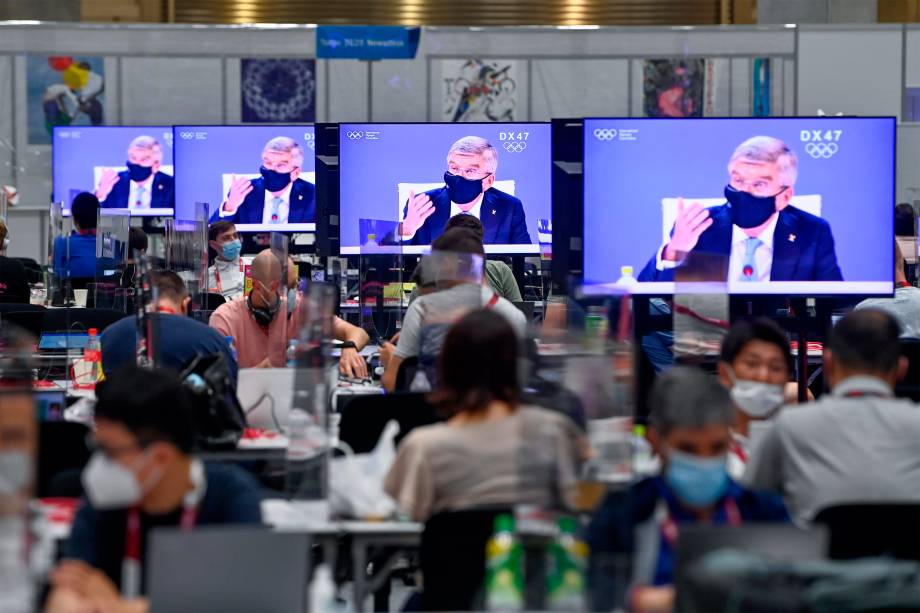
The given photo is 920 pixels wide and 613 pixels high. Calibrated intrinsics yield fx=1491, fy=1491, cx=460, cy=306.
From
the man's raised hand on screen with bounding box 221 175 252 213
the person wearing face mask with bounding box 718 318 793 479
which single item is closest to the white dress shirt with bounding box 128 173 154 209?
the man's raised hand on screen with bounding box 221 175 252 213

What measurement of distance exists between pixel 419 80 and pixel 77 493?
12.6 meters

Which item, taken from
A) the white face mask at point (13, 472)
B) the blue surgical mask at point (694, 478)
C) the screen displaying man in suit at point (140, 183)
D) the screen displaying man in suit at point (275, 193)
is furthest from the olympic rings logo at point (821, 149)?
the screen displaying man in suit at point (140, 183)

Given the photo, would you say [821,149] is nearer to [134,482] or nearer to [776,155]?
[776,155]

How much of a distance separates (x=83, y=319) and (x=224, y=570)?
5.59m

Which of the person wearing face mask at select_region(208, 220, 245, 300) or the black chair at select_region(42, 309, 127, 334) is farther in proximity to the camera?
the person wearing face mask at select_region(208, 220, 245, 300)

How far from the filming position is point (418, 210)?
9156mm

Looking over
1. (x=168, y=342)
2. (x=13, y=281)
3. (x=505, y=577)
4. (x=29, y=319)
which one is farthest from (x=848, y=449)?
(x=13, y=281)

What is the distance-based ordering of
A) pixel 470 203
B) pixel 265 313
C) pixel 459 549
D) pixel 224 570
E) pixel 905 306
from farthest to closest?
pixel 470 203
pixel 905 306
pixel 265 313
pixel 459 549
pixel 224 570

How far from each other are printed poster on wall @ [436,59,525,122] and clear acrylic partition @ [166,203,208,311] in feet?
26.1

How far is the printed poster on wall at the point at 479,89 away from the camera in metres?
15.8

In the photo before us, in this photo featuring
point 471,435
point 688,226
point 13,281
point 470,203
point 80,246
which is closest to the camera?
point 471,435

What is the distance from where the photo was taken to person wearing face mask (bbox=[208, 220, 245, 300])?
31.2ft

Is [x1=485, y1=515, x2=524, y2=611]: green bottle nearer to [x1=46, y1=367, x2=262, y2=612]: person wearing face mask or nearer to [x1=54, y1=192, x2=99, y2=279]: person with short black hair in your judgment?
[x1=46, y1=367, x2=262, y2=612]: person wearing face mask

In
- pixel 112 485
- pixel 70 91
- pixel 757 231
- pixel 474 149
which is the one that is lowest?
pixel 112 485
